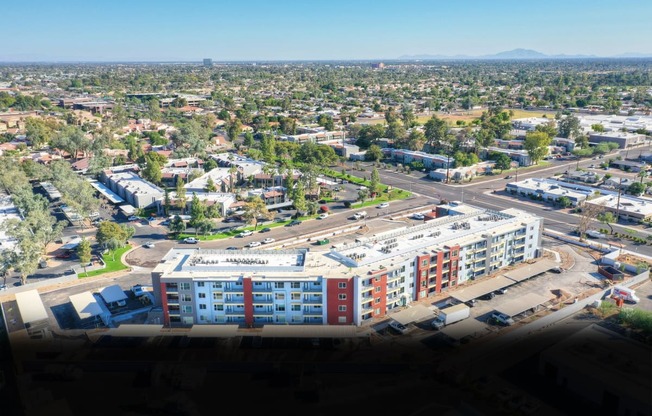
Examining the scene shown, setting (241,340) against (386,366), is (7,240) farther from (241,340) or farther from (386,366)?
(386,366)

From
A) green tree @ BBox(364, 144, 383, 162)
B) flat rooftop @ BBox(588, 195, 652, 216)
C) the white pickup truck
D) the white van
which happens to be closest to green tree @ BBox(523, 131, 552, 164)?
Result: flat rooftop @ BBox(588, 195, 652, 216)

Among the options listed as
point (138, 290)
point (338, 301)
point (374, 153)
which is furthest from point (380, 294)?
point (374, 153)

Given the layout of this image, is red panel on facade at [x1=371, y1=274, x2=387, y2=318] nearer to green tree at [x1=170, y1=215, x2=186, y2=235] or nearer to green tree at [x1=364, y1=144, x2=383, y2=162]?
green tree at [x1=170, y1=215, x2=186, y2=235]

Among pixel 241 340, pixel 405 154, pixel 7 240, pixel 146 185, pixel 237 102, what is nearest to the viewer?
pixel 241 340

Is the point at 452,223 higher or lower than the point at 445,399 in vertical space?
higher

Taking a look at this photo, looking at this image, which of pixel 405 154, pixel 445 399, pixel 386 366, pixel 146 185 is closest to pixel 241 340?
pixel 386 366

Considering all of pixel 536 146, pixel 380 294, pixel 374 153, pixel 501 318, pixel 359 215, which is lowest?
pixel 501 318

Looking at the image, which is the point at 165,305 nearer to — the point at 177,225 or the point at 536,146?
the point at 177,225

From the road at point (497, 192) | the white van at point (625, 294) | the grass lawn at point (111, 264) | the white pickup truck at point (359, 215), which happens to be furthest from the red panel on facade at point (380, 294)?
the road at point (497, 192)
